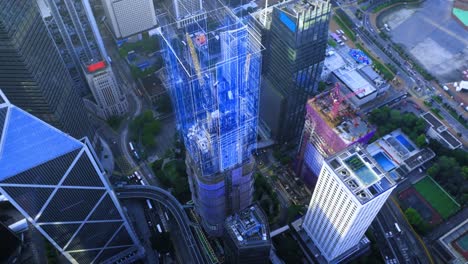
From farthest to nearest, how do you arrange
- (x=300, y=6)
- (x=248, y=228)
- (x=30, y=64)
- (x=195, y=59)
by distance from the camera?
(x=300, y=6)
(x=30, y=64)
(x=248, y=228)
(x=195, y=59)

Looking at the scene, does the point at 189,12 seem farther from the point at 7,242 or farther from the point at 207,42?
the point at 7,242

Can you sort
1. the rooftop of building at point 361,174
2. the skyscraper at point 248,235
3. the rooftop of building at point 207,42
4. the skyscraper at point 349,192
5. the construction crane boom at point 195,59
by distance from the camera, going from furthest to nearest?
the skyscraper at point 248,235, the skyscraper at point 349,192, the rooftop of building at point 361,174, the rooftop of building at point 207,42, the construction crane boom at point 195,59

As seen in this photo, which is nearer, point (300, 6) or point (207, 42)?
point (207, 42)

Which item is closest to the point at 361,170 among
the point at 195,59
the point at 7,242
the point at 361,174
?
the point at 361,174

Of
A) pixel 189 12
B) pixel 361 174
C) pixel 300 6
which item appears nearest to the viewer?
pixel 361 174

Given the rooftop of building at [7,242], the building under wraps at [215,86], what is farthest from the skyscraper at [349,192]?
the rooftop of building at [7,242]

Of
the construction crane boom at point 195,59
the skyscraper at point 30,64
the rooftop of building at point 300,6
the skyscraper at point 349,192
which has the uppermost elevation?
the skyscraper at point 30,64

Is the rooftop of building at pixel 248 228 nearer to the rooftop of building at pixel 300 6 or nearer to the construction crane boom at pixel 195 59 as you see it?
the construction crane boom at pixel 195 59
